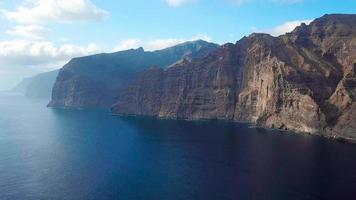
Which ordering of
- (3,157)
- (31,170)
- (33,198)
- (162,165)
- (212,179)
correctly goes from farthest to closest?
1. (3,157)
2. (162,165)
3. (31,170)
4. (212,179)
5. (33,198)

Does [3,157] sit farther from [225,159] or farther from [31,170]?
[225,159]

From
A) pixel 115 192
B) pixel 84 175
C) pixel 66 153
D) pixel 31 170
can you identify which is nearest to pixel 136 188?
pixel 115 192

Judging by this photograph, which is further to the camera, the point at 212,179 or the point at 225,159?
the point at 225,159

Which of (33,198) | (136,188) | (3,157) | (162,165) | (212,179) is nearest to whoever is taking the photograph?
(33,198)

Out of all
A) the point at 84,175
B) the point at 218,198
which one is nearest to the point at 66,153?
the point at 84,175

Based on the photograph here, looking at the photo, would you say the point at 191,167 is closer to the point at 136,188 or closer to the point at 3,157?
the point at 136,188

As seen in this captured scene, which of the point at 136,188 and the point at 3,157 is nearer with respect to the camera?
the point at 136,188

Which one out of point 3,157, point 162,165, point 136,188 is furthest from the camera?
point 3,157

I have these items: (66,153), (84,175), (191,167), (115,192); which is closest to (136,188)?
(115,192)

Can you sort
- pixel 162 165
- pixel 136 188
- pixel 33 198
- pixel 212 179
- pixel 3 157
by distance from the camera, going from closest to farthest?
pixel 33 198 < pixel 136 188 < pixel 212 179 < pixel 162 165 < pixel 3 157
